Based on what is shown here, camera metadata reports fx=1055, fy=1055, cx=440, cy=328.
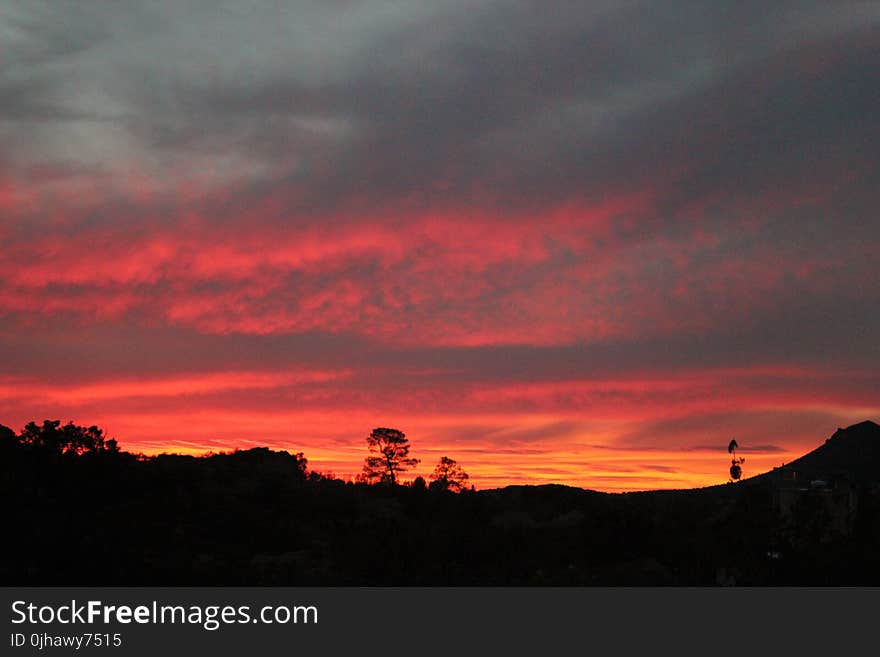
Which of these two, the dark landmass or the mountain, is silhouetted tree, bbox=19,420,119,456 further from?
the mountain

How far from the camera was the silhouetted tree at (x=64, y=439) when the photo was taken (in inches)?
1276

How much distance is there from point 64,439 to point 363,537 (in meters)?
10.3

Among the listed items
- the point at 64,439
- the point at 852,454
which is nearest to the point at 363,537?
the point at 64,439

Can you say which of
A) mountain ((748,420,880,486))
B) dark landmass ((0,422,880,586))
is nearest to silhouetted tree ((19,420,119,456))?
dark landmass ((0,422,880,586))

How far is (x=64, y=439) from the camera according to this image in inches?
1314

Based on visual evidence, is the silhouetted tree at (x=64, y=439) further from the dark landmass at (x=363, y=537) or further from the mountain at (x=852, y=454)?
the mountain at (x=852, y=454)

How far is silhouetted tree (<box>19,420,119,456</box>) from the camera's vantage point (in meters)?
32.4

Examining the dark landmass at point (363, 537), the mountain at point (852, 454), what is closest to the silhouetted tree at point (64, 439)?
the dark landmass at point (363, 537)

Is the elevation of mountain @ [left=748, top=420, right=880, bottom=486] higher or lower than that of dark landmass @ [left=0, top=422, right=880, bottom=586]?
higher

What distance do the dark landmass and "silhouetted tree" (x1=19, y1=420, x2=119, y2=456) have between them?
13 cm

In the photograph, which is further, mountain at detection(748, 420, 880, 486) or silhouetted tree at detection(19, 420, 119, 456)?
mountain at detection(748, 420, 880, 486)

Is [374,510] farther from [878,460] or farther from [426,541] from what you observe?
[878,460]
